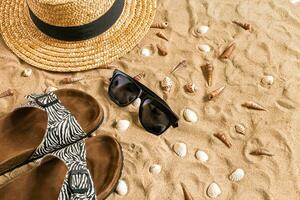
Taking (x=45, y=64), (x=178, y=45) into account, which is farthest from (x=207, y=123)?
(x=45, y=64)

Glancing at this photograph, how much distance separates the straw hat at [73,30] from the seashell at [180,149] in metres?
0.43

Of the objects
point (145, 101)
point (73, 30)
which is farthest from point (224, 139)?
point (73, 30)

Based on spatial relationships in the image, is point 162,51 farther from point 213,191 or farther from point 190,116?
point 213,191

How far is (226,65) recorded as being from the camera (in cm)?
167

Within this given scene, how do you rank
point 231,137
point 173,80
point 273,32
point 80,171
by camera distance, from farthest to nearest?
point 273,32, point 173,80, point 231,137, point 80,171

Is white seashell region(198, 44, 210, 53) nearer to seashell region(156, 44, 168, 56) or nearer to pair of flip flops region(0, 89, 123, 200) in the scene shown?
seashell region(156, 44, 168, 56)

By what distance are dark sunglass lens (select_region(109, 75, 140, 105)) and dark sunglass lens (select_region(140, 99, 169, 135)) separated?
6 cm

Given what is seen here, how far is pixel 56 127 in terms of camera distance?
53.7 inches

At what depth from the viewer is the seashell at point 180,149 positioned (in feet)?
4.79

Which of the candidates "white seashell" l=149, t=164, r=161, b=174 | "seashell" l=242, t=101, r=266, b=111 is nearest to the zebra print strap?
"white seashell" l=149, t=164, r=161, b=174

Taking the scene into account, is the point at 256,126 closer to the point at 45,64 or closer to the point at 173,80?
the point at 173,80

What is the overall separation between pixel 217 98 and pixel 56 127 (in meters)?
0.59

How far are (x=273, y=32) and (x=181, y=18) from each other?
379mm

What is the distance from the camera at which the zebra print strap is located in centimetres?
136
